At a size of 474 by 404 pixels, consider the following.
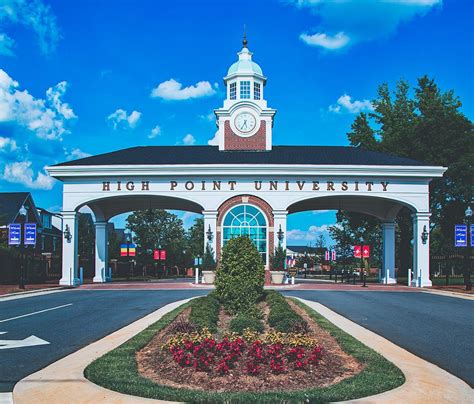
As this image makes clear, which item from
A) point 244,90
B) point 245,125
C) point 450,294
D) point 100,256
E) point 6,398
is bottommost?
point 450,294

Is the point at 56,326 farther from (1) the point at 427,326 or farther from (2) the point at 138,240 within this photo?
(2) the point at 138,240

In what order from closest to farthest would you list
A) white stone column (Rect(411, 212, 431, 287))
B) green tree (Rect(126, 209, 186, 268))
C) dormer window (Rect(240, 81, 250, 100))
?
1. white stone column (Rect(411, 212, 431, 287))
2. dormer window (Rect(240, 81, 250, 100))
3. green tree (Rect(126, 209, 186, 268))

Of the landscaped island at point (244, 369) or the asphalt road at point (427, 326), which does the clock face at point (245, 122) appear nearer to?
the asphalt road at point (427, 326)

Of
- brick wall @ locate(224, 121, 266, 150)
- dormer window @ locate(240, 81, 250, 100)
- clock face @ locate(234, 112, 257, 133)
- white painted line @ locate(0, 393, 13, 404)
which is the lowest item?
white painted line @ locate(0, 393, 13, 404)

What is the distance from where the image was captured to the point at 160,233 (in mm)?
77500

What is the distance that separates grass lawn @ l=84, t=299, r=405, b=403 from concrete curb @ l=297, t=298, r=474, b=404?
16 centimetres

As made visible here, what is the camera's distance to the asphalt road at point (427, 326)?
9375 mm

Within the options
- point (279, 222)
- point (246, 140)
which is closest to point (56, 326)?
point (279, 222)

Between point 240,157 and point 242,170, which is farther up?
point 240,157

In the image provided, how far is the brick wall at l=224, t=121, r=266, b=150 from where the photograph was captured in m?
38.3

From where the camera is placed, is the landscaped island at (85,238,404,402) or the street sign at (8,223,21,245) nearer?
the landscaped island at (85,238,404,402)

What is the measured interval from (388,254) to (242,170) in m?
12.0

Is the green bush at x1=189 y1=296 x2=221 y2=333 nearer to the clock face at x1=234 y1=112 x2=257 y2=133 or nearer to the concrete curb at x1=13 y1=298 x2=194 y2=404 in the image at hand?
the concrete curb at x1=13 y1=298 x2=194 y2=404

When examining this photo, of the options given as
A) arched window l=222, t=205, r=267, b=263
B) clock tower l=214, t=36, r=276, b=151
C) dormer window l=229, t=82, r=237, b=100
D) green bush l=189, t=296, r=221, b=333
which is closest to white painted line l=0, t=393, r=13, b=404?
green bush l=189, t=296, r=221, b=333
